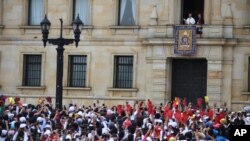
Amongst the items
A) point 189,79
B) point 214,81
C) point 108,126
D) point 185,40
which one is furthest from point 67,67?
point 108,126

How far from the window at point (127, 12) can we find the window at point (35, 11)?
486 centimetres

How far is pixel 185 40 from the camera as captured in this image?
36.8 m

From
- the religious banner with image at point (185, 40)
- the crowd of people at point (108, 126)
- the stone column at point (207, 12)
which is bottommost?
the crowd of people at point (108, 126)

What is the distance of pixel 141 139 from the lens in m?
19.5

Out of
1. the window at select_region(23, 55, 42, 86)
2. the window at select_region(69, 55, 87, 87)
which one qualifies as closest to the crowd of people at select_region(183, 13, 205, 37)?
the window at select_region(69, 55, 87, 87)

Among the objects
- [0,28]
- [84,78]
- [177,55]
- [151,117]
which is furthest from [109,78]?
[151,117]

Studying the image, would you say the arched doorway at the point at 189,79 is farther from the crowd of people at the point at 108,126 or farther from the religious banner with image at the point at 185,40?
the crowd of people at the point at 108,126

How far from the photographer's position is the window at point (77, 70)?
40.2 m

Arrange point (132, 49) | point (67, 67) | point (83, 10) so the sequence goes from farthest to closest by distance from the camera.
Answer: point (83, 10), point (67, 67), point (132, 49)

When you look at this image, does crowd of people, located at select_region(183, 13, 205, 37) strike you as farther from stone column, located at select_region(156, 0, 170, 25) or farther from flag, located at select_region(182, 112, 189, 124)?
flag, located at select_region(182, 112, 189, 124)

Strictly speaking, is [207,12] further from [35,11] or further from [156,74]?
[35,11]

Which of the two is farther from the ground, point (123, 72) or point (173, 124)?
point (123, 72)

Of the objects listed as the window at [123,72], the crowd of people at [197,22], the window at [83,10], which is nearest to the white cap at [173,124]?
the crowd of people at [197,22]

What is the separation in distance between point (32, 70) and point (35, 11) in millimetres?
3439
